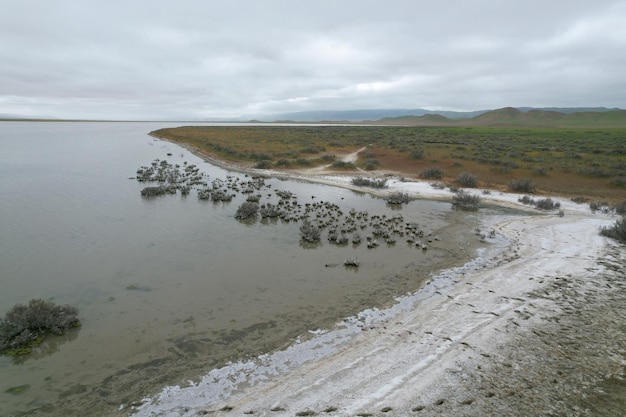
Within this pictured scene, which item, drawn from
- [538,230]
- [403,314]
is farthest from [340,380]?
[538,230]

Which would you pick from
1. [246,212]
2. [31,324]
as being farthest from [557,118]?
[31,324]

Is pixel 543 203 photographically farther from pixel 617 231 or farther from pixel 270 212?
pixel 270 212

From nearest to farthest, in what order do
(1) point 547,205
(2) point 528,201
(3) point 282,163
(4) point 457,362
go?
(4) point 457,362 < (1) point 547,205 < (2) point 528,201 < (3) point 282,163

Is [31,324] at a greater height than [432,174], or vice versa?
[432,174]

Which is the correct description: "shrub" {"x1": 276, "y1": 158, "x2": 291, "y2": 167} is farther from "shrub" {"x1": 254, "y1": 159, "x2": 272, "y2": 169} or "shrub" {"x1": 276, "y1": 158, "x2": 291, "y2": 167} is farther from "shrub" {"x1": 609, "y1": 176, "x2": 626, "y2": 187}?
"shrub" {"x1": 609, "y1": 176, "x2": 626, "y2": 187}

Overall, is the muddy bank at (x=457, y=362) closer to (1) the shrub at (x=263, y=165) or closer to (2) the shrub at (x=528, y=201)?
(2) the shrub at (x=528, y=201)

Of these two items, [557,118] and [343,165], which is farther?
[557,118]

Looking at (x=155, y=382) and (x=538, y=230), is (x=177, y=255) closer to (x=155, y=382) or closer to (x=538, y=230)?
(x=155, y=382)
